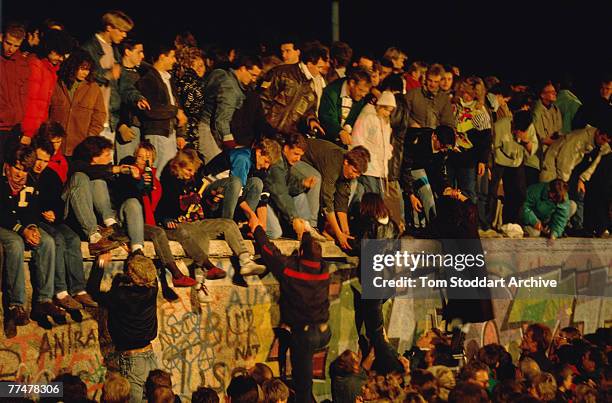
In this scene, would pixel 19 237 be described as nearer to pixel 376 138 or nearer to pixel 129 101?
pixel 129 101

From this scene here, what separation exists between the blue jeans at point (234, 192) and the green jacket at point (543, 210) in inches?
196

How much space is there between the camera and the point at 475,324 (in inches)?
679

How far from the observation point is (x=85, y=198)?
1391cm

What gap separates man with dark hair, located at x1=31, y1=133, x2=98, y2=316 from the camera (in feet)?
45.0

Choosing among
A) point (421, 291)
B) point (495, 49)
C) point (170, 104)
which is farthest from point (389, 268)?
point (495, 49)

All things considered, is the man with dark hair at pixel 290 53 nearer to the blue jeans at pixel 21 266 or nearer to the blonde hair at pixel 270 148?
the blonde hair at pixel 270 148

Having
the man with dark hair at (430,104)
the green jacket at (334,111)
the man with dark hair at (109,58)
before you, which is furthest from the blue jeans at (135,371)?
the man with dark hair at (430,104)

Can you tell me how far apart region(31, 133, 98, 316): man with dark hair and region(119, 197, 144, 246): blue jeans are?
0.60 meters

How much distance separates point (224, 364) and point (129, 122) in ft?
10.3

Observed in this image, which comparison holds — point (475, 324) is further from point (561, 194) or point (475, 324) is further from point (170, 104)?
point (170, 104)

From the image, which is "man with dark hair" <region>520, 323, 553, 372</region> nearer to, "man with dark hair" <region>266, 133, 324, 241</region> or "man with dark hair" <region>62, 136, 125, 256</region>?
"man with dark hair" <region>266, 133, 324, 241</region>

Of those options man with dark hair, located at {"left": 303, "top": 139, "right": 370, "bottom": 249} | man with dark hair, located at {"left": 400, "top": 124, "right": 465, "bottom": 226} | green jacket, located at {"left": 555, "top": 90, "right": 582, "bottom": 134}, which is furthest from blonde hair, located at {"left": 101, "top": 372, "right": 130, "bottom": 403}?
green jacket, located at {"left": 555, "top": 90, "right": 582, "bottom": 134}

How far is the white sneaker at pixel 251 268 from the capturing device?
590 inches

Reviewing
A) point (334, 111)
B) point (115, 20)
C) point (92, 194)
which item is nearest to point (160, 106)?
point (115, 20)
